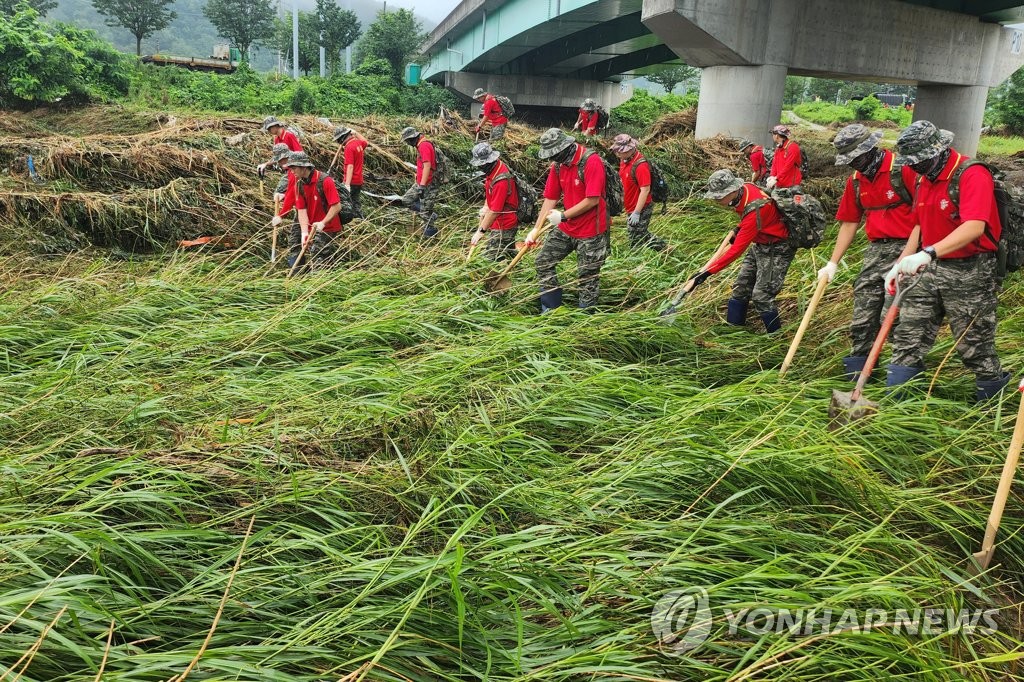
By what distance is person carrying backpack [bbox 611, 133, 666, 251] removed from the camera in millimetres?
7586

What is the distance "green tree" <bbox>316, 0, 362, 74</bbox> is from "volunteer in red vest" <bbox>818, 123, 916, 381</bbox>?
42222 millimetres

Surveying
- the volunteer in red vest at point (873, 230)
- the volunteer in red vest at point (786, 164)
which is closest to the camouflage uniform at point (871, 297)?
the volunteer in red vest at point (873, 230)

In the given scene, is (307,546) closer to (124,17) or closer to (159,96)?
(159,96)

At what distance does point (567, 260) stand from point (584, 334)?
245 cm

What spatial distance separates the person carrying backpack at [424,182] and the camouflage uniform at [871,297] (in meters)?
5.43

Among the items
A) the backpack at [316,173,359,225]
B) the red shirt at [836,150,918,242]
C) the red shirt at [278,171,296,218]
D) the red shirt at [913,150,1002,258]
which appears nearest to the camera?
the red shirt at [913,150,1002,258]

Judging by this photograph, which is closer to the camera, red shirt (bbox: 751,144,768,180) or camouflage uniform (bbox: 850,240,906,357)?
camouflage uniform (bbox: 850,240,906,357)

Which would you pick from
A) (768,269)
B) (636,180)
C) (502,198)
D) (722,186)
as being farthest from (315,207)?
(768,269)

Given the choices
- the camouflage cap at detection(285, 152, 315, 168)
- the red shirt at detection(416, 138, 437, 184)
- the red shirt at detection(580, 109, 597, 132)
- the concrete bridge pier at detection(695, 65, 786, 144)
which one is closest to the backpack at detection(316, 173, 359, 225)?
the camouflage cap at detection(285, 152, 315, 168)

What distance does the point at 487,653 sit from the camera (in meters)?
2.01

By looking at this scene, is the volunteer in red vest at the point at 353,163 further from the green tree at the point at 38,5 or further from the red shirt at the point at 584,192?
the green tree at the point at 38,5

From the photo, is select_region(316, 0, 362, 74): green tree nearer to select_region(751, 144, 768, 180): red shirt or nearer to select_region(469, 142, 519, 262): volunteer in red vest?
select_region(751, 144, 768, 180): red shirt

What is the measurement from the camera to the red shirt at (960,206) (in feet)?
12.1
